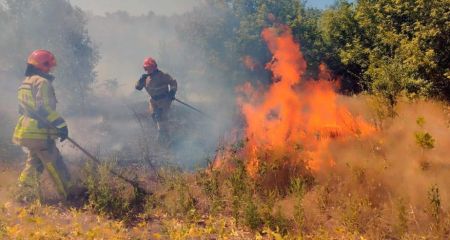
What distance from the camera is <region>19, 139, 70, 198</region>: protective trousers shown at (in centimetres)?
590

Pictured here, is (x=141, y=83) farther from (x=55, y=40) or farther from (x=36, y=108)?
(x=55, y=40)

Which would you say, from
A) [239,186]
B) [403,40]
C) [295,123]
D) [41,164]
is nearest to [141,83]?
[41,164]

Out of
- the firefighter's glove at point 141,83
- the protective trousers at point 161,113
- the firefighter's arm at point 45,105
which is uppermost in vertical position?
the firefighter's glove at point 141,83

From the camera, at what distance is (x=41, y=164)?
20.4 feet

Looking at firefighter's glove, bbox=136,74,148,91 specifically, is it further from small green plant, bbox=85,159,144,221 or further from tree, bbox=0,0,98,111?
tree, bbox=0,0,98,111

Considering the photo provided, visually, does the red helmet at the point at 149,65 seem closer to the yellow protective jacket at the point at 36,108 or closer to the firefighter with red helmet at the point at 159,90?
the firefighter with red helmet at the point at 159,90

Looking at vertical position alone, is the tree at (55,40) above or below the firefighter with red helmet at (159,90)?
above

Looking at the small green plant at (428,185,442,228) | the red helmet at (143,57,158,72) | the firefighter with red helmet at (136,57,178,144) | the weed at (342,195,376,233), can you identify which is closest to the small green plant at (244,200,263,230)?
the weed at (342,195,376,233)

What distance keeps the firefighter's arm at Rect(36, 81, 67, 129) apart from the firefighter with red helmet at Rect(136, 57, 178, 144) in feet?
13.4

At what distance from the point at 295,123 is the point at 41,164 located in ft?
14.9

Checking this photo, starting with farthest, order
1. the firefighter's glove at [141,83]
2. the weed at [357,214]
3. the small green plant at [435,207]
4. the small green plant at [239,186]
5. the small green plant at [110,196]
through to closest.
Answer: the firefighter's glove at [141,83]
the small green plant at [110,196]
the small green plant at [239,186]
the weed at [357,214]
the small green plant at [435,207]

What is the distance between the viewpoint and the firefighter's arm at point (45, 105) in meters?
5.85

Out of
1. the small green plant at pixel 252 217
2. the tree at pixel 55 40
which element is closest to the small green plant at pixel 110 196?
the small green plant at pixel 252 217

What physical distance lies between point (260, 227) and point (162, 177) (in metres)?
2.49
